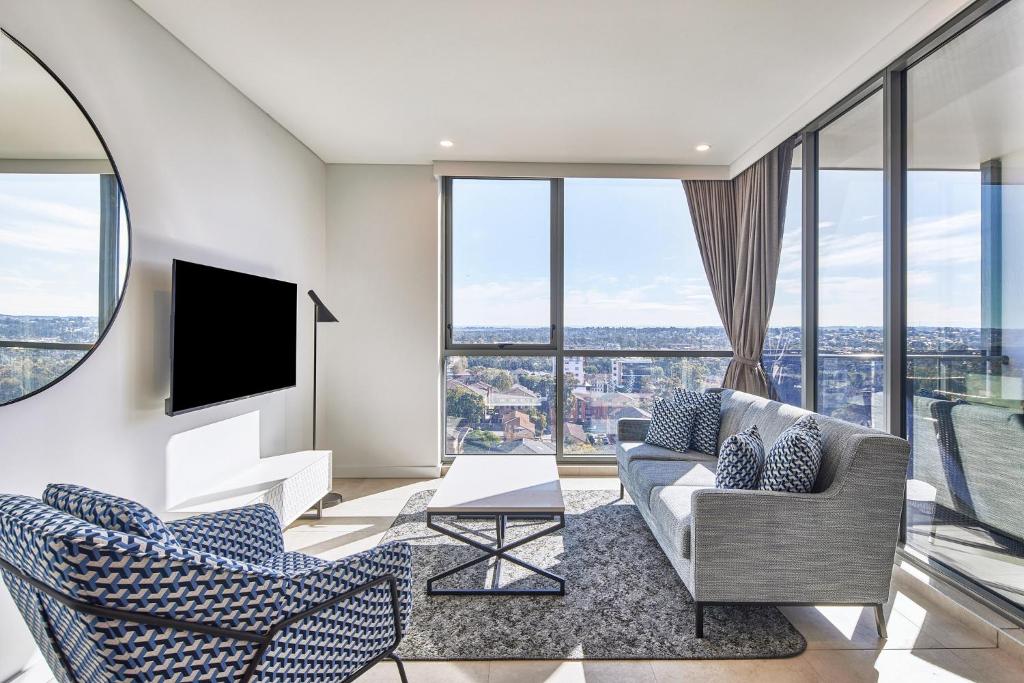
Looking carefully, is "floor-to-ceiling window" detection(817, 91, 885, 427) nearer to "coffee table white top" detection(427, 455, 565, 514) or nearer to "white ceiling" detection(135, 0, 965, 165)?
"white ceiling" detection(135, 0, 965, 165)

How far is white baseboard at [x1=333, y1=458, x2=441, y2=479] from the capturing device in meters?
4.45

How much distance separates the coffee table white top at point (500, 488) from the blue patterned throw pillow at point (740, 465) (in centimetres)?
72

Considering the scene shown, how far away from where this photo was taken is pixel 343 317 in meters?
4.47

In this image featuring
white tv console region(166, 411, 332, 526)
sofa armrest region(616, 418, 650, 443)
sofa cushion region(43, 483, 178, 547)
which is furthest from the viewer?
sofa armrest region(616, 418, 650, 443)

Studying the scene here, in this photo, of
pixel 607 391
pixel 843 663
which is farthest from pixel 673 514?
pixel 607 391

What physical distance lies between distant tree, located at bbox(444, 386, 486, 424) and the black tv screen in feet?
4.79

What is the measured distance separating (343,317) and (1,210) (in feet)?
9.30

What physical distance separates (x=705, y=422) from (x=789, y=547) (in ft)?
4.96

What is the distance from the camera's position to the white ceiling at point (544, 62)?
2309 millimetres

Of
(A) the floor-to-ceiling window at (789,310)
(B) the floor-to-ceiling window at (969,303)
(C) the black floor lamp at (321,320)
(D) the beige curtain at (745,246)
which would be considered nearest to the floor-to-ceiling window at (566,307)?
(D) the beige curtain at (745,246)

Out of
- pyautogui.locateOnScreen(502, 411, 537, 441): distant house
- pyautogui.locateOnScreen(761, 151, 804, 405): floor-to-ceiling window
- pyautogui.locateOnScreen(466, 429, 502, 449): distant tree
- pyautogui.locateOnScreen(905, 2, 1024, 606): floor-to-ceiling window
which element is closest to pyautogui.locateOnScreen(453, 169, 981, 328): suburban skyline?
pyautogui.locateOnScreen(761, 151, 804, 405): floor-to-ceiling window

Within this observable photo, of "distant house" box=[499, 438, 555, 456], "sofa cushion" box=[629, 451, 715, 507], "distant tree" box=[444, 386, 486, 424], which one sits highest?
"distant tree" box=[444, 386, 486, 424]

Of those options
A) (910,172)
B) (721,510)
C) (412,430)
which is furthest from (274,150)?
(910,172)

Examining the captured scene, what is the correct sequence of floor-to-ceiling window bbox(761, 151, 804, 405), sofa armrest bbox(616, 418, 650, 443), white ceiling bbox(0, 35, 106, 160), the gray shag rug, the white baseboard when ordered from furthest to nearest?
1. the white baseboard
2. sofa armrest bbox(616, 418, 650, 443)
3. floor-to-ceiling window bbox(761, 151, 804, 405)
4. the gray shag rug
5. white ceiling bbox(0, 35, 106, 160)
